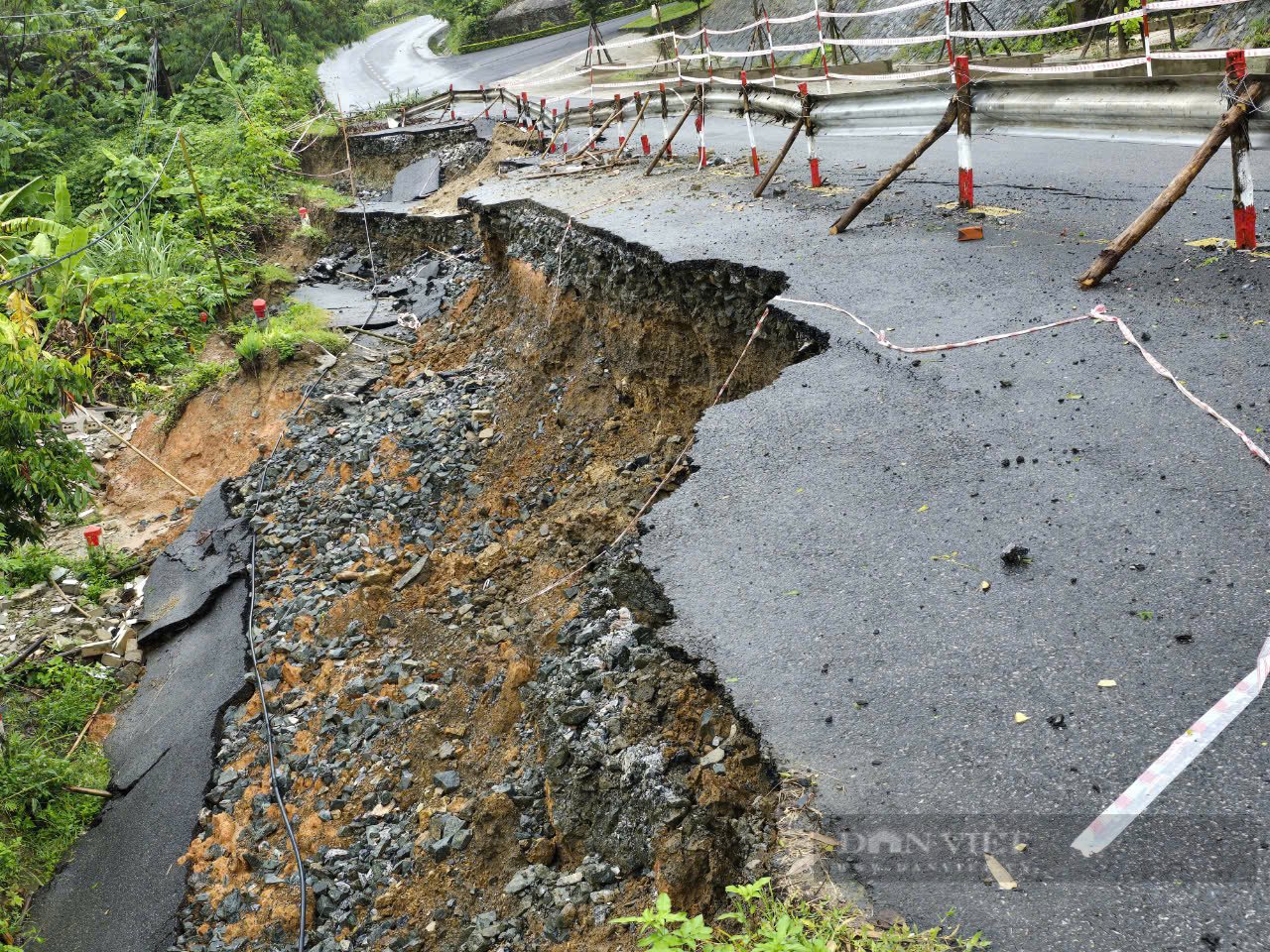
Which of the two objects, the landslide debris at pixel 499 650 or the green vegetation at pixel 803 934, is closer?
the green vegetation at pixel 803 934

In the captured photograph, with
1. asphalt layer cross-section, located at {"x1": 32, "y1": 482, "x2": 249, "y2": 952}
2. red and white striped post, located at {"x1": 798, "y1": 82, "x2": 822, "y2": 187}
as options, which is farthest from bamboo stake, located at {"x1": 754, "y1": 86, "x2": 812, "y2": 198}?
asphalt layer cross-section, located at {"x1": 32, "y1": 482, "x2": 249, "y2": 952}

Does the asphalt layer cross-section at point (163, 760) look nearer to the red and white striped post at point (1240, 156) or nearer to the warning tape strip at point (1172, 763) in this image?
the warning tape strip at point (1172, 763)

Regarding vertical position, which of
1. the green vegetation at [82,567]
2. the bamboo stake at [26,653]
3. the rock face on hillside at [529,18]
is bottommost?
the bamboo stake at [26,653]

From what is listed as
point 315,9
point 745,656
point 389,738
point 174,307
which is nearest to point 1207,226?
point 745,656

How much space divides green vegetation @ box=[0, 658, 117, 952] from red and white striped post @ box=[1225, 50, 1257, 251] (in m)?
8.22

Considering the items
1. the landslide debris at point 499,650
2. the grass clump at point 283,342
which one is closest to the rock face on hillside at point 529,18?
the landslide debris at point 499,650

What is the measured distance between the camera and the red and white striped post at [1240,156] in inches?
206

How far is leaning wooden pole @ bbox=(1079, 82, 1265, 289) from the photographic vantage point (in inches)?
205

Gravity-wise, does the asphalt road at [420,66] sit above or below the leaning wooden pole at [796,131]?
above

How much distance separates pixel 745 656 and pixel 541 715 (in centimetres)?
191

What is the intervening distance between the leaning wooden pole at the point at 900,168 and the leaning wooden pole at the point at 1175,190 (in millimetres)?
1828

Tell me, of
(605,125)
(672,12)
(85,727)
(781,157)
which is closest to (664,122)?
(605,125)

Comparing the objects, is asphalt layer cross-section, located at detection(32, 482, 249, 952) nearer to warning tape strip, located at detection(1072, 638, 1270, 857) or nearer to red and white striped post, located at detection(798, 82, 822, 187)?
warning tape strip, located at detection(1072, 638, 1270, 857)

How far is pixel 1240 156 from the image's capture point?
5285 millimetres
